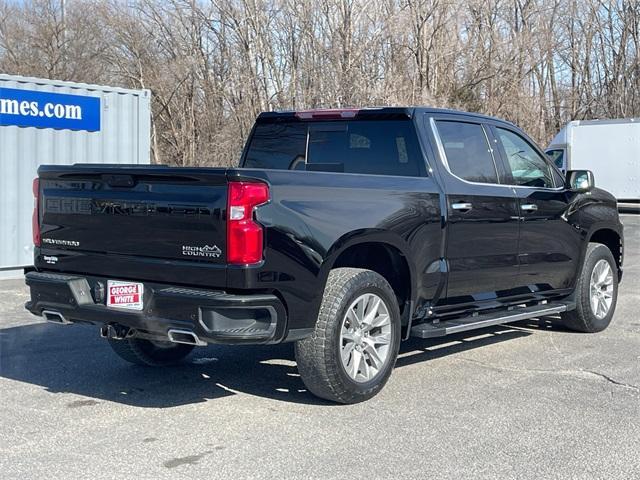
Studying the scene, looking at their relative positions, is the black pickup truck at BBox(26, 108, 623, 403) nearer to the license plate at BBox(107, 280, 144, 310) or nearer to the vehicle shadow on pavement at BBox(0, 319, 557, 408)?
the license plate at BBox(107, 280, 144, 310)

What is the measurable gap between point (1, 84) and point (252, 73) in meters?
11.8

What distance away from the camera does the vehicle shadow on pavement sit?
609cm

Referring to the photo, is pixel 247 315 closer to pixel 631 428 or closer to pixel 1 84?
pixel 631 428

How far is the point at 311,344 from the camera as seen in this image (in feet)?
17.8

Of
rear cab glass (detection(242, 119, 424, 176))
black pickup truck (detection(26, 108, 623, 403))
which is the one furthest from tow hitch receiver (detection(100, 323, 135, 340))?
rear cab glass (detection(242, 119, 424, 176))

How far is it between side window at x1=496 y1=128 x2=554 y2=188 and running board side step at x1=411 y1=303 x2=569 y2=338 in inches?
43.2

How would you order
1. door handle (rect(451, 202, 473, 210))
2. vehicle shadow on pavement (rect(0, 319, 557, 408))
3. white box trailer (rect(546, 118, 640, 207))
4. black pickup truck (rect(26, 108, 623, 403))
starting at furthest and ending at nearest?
1. white box trailer (rect(546, 118, 640, 207))
2. door handle (rect(451, 202, 473, 210))
3. vehicle shadow on pavement (rect(0, 319, 557, 408))
4. black pickup truck (rect(26, 108, 623, 403))

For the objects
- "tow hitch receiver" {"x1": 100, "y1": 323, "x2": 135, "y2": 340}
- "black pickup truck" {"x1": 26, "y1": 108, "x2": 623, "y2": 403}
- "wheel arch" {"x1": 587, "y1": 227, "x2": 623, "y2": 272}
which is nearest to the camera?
"black pickup truck" {"x1": 26, "y1": 108, "x2": 623, "y2": 403}

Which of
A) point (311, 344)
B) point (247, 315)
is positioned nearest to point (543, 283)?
point (311, 344)

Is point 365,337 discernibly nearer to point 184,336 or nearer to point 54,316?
point 184,336

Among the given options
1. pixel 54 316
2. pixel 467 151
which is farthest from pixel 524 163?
pixel 54 316

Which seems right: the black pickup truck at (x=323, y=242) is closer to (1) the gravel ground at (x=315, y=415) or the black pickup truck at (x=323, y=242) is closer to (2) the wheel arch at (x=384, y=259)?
(2) the wheel arch at (x=384, y=259)

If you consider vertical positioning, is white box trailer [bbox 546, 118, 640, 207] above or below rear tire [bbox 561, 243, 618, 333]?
above

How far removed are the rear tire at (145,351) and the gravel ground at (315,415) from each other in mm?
95
